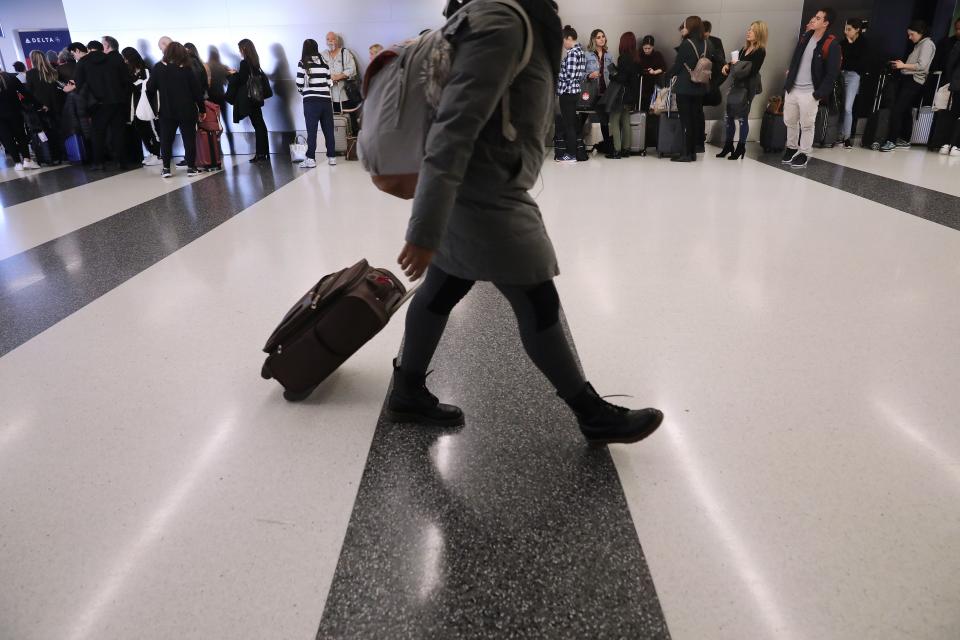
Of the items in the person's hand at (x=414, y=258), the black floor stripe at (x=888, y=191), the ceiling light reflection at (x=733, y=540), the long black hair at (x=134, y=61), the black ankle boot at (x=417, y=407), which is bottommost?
the black floor stripe at (x=888, y=191)

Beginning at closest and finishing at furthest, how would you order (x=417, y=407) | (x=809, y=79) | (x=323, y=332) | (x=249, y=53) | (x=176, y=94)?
(x=417, y=407) → (x=323, y=332) → (x=809, y=79) → (x=176, y=94) → (x=249, y=53)

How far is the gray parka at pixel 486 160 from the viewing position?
1285 mm

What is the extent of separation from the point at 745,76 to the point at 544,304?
7.26 m

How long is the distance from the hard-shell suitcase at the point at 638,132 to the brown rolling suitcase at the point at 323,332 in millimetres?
7445

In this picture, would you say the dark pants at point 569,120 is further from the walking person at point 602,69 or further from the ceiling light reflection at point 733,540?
the ceiling light reflection at point 733,540

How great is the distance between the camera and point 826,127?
8633 mm

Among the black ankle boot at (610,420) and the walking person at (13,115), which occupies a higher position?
the walking person at (13,115)

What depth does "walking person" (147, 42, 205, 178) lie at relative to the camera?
7.07 meters

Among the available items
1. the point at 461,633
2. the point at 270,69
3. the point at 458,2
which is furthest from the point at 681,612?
the point at 270,69

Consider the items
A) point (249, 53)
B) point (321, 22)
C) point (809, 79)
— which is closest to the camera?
point (809, 79)

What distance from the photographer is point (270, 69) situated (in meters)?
9.84

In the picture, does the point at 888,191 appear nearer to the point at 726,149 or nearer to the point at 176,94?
the point at 726,149

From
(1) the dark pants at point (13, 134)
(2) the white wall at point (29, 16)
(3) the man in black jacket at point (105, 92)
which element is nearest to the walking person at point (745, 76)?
(3) the man in black jacket at point (105, 92)

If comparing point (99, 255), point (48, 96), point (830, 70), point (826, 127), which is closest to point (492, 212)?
point (99, 255)
